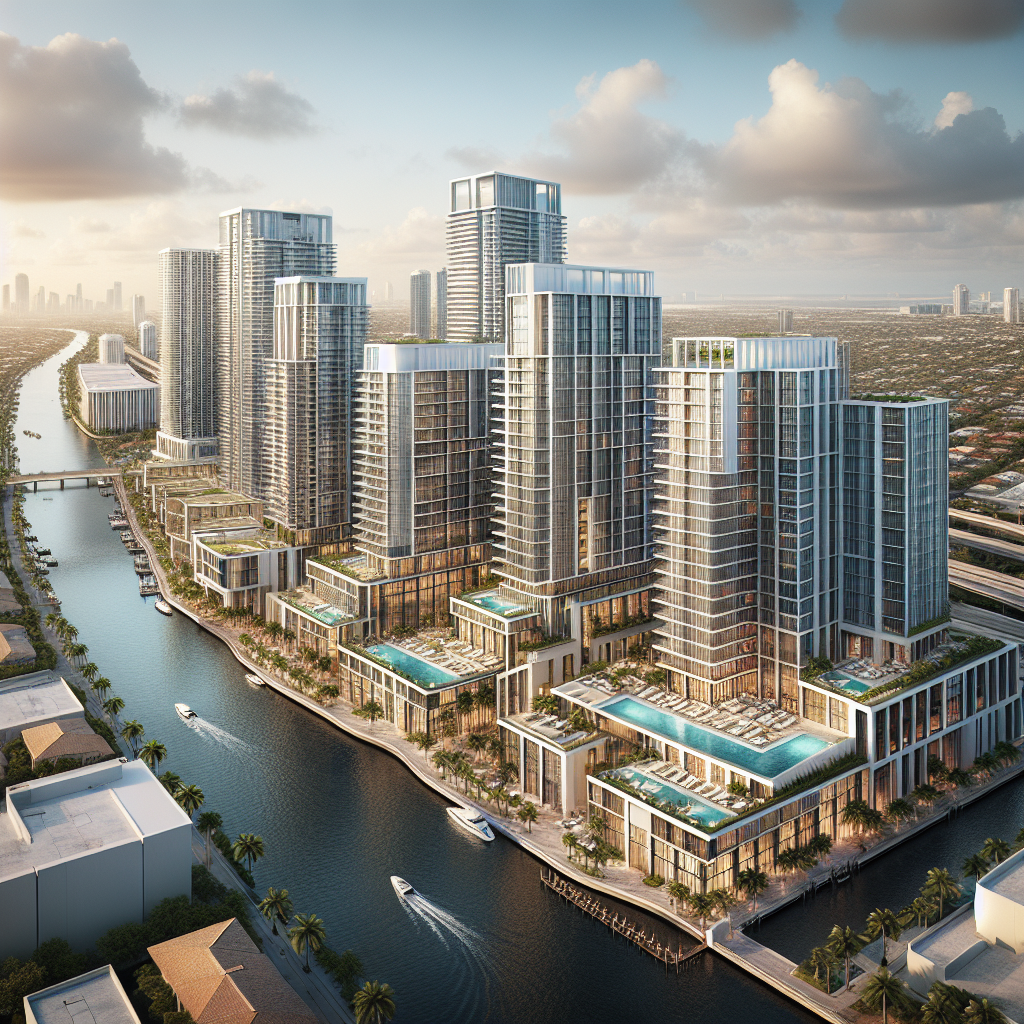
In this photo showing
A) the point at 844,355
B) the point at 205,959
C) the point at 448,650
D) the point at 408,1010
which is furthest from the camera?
the point at 448,650

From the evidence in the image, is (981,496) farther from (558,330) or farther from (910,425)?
(558,330)

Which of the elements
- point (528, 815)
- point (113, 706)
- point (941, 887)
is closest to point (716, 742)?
point (528, 815)

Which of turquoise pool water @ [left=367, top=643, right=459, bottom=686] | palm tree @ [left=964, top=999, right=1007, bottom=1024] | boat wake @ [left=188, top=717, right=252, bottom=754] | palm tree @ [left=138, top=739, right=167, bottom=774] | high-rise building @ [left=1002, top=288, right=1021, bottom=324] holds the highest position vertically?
high-rise building @ [left=1002, top=288, right=1021, bottom=324]

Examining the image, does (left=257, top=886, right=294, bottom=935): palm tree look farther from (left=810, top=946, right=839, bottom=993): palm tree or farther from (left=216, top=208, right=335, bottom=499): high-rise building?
(left=216, top=208, right=335, bottom=499): high-rise building

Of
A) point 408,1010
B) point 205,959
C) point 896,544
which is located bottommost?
point 408,1010

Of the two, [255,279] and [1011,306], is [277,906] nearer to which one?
[255,279]

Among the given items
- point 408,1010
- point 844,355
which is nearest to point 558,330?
point 844,355

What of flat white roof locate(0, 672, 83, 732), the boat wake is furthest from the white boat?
flat white roof locate(0, 672, 83, 732)
